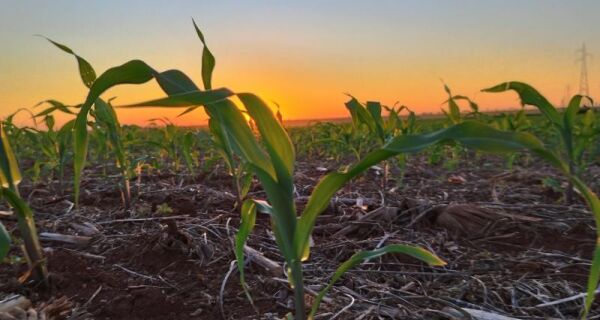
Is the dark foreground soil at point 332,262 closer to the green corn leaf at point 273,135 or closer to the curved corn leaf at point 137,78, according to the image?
the green corn leaf at point 273,135

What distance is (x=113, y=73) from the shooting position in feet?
2.91

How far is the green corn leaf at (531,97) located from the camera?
2078 mm

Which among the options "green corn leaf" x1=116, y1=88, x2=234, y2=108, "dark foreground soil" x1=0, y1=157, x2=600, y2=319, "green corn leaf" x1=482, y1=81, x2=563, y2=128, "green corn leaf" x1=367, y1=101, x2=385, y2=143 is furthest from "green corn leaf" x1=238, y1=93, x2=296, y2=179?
"green corn leaf" x1=367, y1=101, x2=385, y2=143

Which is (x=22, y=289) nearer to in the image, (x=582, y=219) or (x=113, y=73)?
(x=113, y=73)

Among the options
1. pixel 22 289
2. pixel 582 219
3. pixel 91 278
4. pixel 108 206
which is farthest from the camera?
pixel 108 206

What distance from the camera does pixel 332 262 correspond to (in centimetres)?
183

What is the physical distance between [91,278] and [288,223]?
3.37 ft

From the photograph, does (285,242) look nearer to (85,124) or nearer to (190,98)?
(190,98)

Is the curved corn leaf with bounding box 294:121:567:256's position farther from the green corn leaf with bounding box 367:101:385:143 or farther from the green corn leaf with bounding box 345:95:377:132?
the green corn leaf with bounding box 367:101:385:143

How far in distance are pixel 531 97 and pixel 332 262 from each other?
136 centimetres

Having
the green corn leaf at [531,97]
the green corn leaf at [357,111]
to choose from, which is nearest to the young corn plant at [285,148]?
the green corn leaf at [531,97]

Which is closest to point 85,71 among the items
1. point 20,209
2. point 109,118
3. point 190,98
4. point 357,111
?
point 20,209

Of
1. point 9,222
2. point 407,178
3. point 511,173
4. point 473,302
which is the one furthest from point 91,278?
point 511,173

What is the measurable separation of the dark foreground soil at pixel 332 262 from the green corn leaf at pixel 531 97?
1.74ft
